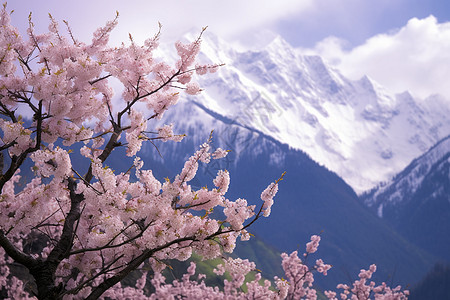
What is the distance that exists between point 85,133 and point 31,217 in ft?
5.77

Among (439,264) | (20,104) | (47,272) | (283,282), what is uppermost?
(439,264)

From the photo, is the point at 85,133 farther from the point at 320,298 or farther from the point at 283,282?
the point at 320,298

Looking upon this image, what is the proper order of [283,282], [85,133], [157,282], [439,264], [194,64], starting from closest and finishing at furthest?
[85,133]
[283,282]
[194,64]
[157,282]
[439,264]

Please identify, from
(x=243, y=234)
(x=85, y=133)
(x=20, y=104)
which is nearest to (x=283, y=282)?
(x=243, y=234)

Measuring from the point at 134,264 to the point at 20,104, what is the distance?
3388mm

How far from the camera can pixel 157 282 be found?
1187 inches

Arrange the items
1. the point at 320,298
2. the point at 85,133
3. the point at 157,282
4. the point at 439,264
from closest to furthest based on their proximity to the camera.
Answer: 1. the point at 85,133
2. the point at 157,282
3. the point at 439,264
4. the point at 320,298

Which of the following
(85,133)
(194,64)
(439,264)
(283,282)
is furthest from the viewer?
(439,264)

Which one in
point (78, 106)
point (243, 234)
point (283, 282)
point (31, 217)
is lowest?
point (283, 282)

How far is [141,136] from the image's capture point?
7504 millimetres

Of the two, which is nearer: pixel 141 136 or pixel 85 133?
pixel 85 133

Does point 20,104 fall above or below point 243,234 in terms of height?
above

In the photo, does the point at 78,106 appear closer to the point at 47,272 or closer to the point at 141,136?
the point at 141,136

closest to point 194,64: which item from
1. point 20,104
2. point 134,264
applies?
point 20,104
